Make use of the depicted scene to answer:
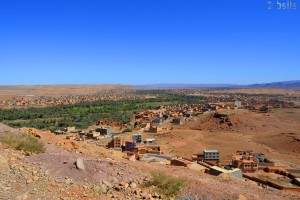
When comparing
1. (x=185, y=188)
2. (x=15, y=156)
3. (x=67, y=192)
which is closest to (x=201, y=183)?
(x=185, y=188)

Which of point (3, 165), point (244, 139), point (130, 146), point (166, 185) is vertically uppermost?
Result: point (3, 165)

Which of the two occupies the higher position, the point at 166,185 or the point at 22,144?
the point at 22,144

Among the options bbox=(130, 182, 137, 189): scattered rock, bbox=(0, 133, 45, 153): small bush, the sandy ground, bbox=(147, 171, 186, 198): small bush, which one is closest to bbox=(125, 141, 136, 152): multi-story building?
the sandy ground

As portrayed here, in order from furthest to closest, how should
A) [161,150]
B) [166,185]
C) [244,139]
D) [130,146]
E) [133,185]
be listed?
[244,139]
[161,150]
[130,146]
[166,185]
[133,185]

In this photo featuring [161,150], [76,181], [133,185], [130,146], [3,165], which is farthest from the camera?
[161,150]

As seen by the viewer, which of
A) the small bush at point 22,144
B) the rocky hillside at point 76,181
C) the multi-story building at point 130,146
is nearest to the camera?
the rocky hillside at point 76,181

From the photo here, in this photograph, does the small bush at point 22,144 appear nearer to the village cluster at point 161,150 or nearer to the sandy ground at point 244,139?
the village cluster at point 161,150

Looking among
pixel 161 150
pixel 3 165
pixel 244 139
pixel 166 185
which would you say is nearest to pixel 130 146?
pixel 161 150

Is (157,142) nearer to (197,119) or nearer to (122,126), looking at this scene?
(122,126)

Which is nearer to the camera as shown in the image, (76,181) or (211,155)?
(76,181)

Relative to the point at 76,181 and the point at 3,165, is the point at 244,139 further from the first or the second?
the point at 3,165

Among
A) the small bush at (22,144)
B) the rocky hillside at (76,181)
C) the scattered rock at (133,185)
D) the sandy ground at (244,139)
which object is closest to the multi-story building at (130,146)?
the sandy ground at (244,139)
